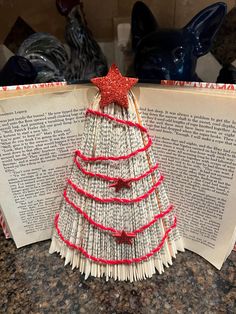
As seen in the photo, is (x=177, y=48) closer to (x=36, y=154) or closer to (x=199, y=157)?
(x=199, y=157)

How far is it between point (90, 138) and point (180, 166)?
145 millimetres

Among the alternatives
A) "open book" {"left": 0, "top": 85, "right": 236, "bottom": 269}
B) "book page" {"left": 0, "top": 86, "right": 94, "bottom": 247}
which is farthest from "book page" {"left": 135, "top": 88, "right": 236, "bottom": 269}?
"book page" {"left": 0, "top": 86, "right": 94, "bottom": 247}

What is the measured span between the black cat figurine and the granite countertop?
1.05ft

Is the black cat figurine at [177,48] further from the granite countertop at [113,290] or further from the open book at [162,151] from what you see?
the granite countertop at [113,290]

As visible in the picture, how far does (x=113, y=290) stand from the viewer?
464mm

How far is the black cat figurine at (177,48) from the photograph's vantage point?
408mm

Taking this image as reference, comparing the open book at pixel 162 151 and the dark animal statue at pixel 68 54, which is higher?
the dark animal statue at pixel 68 54

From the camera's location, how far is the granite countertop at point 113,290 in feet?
1.45

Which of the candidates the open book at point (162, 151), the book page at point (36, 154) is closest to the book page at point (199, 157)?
the open book at point (162, 151)

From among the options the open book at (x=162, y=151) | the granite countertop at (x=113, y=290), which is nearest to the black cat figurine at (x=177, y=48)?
the open book at (x=162, y=151)

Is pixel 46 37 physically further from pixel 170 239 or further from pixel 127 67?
pixel 170 239

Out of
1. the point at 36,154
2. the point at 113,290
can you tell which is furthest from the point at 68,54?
the point at 113,290

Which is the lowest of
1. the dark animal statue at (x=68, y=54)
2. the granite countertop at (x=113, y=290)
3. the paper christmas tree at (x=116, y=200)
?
the granite countertop at (x=113, y=290)

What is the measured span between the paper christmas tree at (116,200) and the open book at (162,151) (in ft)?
0.07
